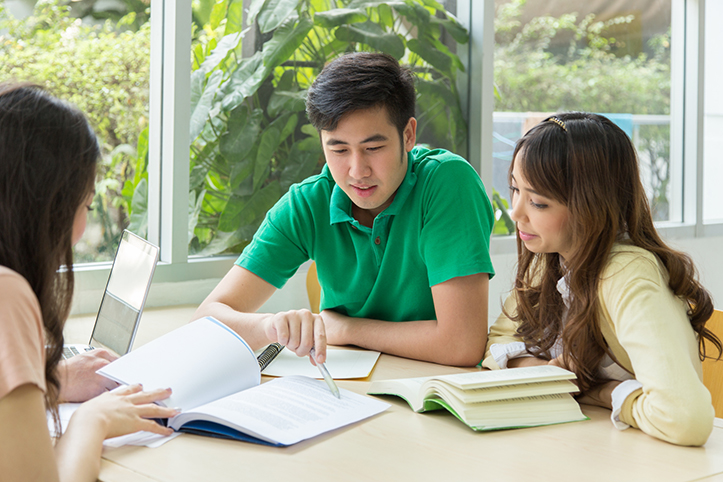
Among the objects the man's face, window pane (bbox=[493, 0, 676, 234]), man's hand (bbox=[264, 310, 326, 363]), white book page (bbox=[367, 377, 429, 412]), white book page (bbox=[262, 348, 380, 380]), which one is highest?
window pane (bbox=[493, 0, 676, 234])

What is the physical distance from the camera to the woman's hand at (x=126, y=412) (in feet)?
2.86

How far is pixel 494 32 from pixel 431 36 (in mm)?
402

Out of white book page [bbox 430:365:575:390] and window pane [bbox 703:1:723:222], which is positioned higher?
window pane [bbox 703:1:723:222]

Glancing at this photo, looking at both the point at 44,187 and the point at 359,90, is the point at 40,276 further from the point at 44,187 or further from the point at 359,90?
the point at 359,90

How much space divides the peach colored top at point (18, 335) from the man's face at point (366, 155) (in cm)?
82

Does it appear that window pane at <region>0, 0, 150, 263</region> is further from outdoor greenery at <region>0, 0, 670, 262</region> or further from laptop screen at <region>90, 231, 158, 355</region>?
laptop screen at <region>90, 231, 158, 355</region>

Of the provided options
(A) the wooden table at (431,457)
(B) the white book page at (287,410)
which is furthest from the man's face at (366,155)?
(A) the wooden table at (431,457)

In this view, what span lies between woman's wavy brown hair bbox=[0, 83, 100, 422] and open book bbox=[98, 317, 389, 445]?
191mm

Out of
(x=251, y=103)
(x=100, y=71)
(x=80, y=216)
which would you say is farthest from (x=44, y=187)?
(x=251, y=103)

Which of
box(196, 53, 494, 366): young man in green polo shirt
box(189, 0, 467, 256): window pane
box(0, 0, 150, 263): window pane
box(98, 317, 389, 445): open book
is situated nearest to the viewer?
box(98, 317, 389, 445): open book

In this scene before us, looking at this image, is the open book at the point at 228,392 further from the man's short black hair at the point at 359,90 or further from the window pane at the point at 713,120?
the window pane at the point at 713,120

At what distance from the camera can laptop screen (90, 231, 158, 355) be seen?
1.27m

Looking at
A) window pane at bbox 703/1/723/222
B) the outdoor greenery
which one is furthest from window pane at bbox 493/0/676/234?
the outdoor greenery

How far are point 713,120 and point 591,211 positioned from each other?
3.45m
